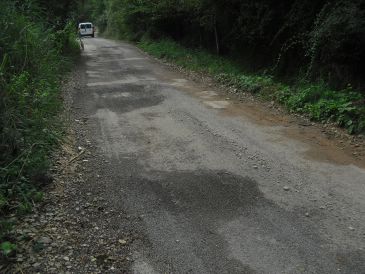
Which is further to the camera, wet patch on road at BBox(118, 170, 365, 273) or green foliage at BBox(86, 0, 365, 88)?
green foliage at BBox(86, 0, 365, 88)

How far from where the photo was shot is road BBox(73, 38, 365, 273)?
3850 millimetres

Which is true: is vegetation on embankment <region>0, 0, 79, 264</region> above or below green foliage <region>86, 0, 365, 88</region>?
below

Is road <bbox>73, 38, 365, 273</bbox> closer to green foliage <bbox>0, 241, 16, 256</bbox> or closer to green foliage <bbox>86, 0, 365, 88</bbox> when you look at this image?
green foliage <bbox>0, 241, 16, 256</bbox>

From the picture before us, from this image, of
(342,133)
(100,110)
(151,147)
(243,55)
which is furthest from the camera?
(243,55)

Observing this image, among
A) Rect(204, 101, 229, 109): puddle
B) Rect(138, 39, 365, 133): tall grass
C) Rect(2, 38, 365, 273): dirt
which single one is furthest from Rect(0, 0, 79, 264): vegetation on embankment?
Rect(138, 39, 365, 133): tall grass

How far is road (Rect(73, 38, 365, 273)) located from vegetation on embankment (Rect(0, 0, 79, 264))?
872 mm

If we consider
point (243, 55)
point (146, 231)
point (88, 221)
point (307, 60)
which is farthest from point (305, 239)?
point (243, 55)

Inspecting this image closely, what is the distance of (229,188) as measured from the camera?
520 centimetres

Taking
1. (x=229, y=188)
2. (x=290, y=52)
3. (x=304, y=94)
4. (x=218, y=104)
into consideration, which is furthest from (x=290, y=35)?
(x=229, y=188)

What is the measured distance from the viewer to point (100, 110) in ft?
30.1

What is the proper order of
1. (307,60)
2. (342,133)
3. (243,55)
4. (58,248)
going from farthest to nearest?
(243,55) → (307,60) → (342,133) → (58,248)

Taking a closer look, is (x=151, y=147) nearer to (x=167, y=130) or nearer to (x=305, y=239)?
(x=167, y=130)

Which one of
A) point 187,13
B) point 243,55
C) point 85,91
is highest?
point 187,13

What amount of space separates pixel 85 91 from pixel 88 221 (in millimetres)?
7307
